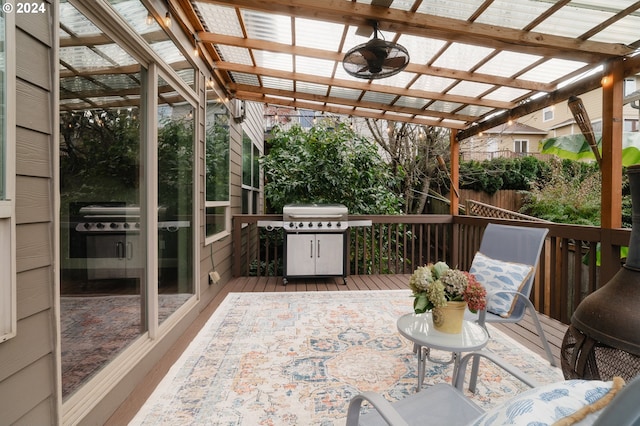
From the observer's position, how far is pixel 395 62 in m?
2.57

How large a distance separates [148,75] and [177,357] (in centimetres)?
208

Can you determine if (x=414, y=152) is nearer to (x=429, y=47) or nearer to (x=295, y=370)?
(x=429, y=47)

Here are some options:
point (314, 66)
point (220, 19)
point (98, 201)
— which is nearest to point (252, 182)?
point (314, 66)

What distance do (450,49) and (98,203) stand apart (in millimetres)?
3646

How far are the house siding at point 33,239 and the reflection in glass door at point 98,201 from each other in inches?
17.0

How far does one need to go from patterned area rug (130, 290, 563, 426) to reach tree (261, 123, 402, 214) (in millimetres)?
2439

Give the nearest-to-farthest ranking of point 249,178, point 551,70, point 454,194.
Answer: point 551,70 < point 454,194 < point 249,178

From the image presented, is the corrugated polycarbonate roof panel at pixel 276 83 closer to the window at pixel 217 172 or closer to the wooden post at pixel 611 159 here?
the window at pixel 217 172

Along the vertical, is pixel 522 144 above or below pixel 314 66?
above

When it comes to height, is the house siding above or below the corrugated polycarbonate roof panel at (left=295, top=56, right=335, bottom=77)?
below

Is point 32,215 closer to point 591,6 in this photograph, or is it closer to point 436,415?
point 436,415

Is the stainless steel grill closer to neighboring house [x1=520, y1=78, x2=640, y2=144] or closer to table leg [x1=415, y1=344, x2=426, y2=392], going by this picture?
table leg [x1=415, y1=344, x2=426, y2=392]

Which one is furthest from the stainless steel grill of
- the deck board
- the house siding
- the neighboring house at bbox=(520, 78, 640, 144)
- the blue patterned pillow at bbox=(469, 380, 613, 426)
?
the neighboring house at bbox=(520, 78, 640, 144)

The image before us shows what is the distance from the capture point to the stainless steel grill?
14.3 ft
